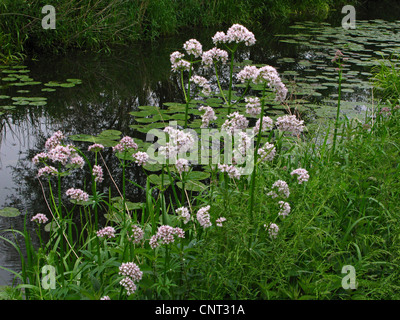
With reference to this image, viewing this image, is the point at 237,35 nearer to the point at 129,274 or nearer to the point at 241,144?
the point at 241,144

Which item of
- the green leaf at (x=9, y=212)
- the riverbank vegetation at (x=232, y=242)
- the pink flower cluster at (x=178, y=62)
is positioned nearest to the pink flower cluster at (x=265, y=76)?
the riverbank vegetation at (x=232, y=242)

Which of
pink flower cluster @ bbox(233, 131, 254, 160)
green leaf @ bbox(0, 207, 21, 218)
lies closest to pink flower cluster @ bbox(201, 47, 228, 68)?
pink flower cluster @ bbox(233, 131, 254, 160)

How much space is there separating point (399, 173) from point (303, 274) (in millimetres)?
957

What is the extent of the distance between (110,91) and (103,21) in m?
2.02

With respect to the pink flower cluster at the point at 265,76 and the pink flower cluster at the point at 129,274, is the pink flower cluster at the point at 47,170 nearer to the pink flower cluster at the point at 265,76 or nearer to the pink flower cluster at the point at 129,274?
the pink flower cluster at the point at 129,274

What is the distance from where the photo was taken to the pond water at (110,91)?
11.7 ft

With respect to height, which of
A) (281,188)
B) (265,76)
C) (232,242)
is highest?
(265,76)

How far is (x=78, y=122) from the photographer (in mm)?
4582

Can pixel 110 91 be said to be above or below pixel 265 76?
below

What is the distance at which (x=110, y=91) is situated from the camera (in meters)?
5.55

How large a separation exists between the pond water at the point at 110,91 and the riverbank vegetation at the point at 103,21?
222 millimetres

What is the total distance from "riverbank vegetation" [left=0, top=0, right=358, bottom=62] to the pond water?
222 mm

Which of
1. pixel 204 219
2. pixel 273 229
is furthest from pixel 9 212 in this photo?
pixel 273 229

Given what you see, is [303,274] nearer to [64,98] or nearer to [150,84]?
[64,98]
